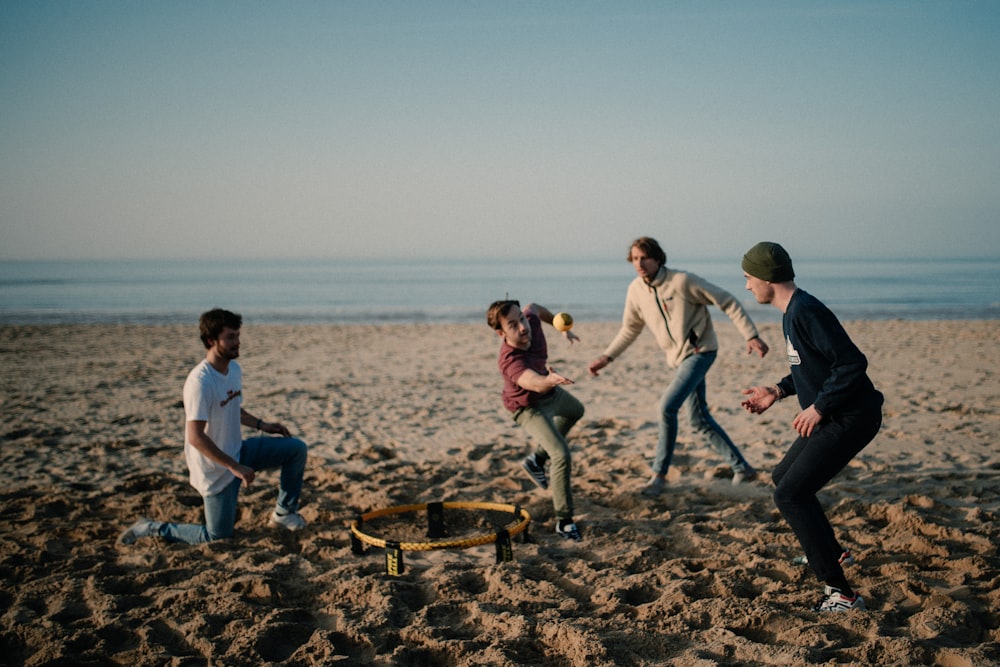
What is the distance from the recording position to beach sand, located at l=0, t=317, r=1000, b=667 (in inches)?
139

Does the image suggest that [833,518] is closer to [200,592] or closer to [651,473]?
[651,473]

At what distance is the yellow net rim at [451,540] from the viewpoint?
14.7ft

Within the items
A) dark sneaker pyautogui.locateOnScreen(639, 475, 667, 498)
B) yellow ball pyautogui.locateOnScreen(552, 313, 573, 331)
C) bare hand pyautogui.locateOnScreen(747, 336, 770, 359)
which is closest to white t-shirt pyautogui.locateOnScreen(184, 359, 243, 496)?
yellow ball pyautogui.locateOnScreen(552, 313, 573, 331)

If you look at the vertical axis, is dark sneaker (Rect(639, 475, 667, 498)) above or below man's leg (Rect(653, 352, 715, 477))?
below

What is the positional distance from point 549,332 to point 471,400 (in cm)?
960

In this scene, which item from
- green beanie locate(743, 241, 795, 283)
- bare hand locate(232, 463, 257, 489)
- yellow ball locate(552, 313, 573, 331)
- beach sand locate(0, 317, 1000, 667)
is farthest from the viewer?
yellow ball locate(552, 313, 573, 331)

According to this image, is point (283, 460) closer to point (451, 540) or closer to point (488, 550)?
point (451, 540)

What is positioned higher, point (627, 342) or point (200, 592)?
point (627, 342)

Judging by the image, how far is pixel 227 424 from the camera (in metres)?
4.98

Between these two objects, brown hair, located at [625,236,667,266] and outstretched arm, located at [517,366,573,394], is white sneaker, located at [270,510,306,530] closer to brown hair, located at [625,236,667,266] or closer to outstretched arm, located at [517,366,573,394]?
outstretched arm, located at [517,366,573,394]

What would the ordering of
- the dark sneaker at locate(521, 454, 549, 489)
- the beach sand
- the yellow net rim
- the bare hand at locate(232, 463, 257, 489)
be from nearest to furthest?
1. the beach sand
2. the yellow net rim
3. the bare hand at locate(232, 463, 257, 489)
4. the dark sneaker at locate(521, 454, 549, 489)

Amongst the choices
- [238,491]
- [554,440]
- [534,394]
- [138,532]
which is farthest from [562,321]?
[138,532]

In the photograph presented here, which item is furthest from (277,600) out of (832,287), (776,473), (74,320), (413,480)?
(832,287)

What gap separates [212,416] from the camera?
4.90 meters
